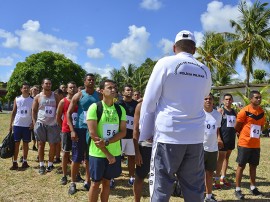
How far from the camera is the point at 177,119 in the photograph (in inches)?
116

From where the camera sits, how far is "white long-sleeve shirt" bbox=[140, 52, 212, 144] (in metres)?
2.94

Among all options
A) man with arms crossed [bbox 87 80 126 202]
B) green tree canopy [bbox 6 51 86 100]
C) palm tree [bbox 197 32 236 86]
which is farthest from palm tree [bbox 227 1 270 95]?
man with arms crossed [bbox 87 80 126 202]

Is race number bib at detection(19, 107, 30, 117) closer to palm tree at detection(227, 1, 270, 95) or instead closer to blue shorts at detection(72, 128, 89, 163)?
blue shorts at detection(72, 128, 89, 163)

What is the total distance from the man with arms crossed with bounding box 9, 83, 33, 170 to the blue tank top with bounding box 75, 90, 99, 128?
237cm

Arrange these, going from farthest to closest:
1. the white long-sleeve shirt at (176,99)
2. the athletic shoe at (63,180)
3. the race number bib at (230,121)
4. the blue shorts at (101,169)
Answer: the race number bib at (230,121), the athletic shoe at (63,180), the blue shorts at (101,169), the white long-sleeve shirt at (176,99)

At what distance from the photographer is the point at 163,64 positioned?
2.94m

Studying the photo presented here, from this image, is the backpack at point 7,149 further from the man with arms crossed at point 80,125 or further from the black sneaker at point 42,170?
the man with arms crossed at point 80,125

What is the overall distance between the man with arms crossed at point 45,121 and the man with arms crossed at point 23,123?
0.50 metres

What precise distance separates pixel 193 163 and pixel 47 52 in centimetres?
3881

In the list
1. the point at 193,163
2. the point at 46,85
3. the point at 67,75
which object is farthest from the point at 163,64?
the point at 67,75

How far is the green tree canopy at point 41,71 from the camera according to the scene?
36719 millimetres

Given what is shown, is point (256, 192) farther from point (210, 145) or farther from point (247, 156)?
point (210, 145)

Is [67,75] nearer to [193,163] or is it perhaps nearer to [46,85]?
[46,85]

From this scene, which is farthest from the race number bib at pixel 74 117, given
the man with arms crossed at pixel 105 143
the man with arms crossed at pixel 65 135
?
the man with arms crossed at pixel 105 143
